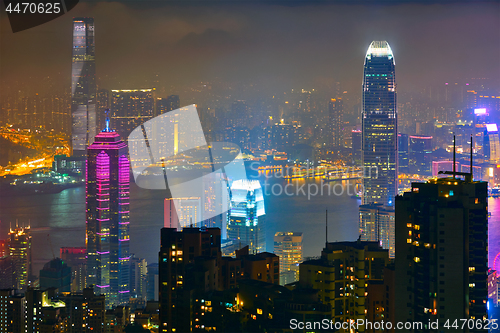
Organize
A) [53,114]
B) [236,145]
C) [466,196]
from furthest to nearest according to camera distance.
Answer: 1. [236,145]
2. [53,114]
3. [466,196]

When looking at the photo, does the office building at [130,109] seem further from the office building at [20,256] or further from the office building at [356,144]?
the office building at [356,144]

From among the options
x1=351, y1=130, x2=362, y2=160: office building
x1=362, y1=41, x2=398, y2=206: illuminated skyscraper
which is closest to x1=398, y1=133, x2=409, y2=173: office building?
x1=362, y1=41, x2=398, y2=206: illuminated skyscraper

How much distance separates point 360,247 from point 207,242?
930 mm

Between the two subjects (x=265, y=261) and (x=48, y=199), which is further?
(x=48, y=199)

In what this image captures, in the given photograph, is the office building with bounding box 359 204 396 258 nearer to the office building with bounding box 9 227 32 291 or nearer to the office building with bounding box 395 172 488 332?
the office building with bounding box 9 227 32 291

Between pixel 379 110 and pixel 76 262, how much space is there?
7592 millimetres

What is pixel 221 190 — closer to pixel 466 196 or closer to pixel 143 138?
pixel 143 138

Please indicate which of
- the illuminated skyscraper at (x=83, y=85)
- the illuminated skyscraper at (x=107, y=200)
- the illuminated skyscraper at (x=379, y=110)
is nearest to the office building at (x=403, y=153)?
the illuminated skyscraper at (x=379, y=110)

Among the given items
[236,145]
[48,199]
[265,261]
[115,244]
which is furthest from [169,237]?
[48,199]

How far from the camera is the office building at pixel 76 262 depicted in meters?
7.86

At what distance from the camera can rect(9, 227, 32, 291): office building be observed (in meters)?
7.41

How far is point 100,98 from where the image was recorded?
10.9 metres

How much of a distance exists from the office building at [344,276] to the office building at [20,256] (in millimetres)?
4280

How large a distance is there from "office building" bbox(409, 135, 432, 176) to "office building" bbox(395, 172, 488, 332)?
Result: 8201 mm
